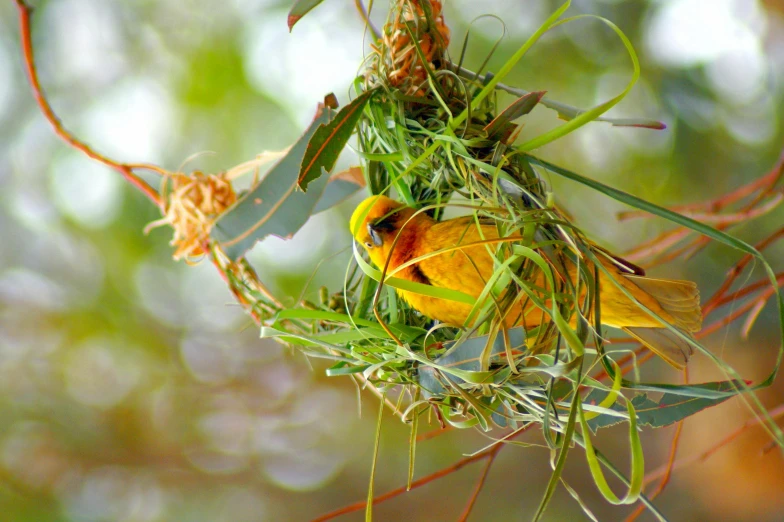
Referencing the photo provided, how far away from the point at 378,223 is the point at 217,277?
3.90ft

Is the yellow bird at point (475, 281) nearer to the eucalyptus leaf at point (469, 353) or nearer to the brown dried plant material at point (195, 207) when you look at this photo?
the eucalyptus leaf at point (469, 353)

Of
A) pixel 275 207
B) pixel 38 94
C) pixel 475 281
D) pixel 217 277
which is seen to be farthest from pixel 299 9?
pixel 217 277

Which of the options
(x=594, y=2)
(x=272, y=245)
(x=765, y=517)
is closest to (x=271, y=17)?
(x=272, y=245)

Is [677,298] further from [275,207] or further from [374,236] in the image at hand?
[275,207]

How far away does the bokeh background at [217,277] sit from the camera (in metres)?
1.75

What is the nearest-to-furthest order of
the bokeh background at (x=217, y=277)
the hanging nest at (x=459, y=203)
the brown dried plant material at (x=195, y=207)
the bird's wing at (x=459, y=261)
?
the hanging nest at (x=459, y=203)
the bird's wing at (x=459, y=261)
the brown dried plant material at (x=195, y=207)
the bokeh background at (x=217, y=277)

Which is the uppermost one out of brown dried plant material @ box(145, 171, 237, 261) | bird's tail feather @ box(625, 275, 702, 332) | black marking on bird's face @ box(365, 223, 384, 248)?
brown dried plant material @ box(145, 171, 237, 261)

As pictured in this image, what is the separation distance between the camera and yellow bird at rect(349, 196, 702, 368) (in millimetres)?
603

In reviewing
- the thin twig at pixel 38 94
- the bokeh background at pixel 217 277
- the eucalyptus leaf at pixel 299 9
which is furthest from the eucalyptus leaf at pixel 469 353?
the bokeh background at pixel 217 277

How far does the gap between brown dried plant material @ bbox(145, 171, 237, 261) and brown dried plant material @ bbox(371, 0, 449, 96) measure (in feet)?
1.11

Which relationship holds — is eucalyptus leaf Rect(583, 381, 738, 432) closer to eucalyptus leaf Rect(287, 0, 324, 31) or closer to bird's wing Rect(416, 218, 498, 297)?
bird's wing Rect(416, 218, 498, 297)

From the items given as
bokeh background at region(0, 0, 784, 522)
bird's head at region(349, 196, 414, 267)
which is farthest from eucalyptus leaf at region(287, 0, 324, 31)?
bokeh background at region(0, 0, 784, 522)

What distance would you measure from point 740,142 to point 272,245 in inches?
59.0

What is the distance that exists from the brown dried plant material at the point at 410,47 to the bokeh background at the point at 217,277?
107 centimetres
